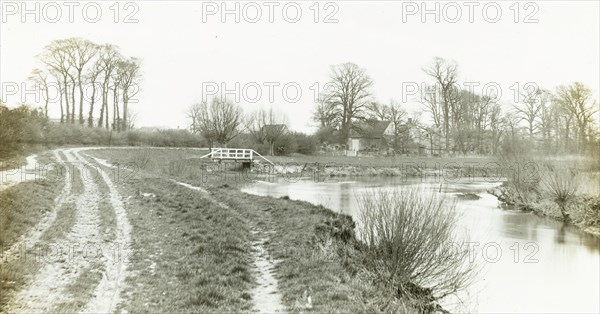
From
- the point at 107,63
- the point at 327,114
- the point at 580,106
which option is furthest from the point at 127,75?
the point at 580,106

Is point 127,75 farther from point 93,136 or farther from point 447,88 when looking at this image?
point 447,88

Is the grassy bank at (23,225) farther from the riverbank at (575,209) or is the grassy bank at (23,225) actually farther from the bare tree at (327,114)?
the bare tree at (327,114)

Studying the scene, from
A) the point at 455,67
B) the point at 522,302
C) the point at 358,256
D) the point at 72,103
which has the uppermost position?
the point at 455,67

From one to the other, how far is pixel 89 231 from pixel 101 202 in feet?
15.5

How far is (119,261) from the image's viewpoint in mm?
9844

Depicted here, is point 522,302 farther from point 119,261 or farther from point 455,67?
point 455,67

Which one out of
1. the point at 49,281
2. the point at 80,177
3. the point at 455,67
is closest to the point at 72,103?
the point at 80,177

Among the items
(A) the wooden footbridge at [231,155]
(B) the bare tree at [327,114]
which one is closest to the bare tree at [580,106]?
(A) the wooden footbridge at [231,155]

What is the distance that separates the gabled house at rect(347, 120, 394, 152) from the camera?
216 feet

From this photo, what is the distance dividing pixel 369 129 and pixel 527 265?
53.4 m

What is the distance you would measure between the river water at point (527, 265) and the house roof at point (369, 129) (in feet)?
137

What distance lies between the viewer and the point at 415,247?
985cm

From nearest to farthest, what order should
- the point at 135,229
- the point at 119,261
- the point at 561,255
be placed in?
1. the point at 119,261
2. the point at 135,229
3. the point at 561,255

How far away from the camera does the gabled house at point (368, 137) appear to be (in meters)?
65.8
